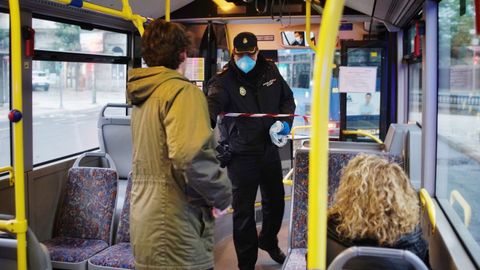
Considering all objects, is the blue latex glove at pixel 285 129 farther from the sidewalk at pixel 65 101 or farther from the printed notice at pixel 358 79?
the sidewalk at pixel 65 101

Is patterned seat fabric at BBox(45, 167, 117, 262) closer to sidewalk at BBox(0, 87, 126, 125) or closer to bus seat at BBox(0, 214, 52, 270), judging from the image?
sidewalk at BBox(0, 87, 126, 125)

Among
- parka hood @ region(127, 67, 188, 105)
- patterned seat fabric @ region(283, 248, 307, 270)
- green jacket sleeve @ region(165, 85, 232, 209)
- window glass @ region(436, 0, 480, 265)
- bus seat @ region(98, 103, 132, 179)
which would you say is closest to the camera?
green jacket sleeve @ region(165, 85, 232, 209)

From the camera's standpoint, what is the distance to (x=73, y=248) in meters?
3.20

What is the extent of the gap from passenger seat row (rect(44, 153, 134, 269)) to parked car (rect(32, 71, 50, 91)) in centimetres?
69

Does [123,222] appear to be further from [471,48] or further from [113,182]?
[471,48]

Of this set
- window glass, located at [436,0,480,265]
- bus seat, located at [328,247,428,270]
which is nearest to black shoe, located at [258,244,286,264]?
window glass, located at [436,0,480,265]

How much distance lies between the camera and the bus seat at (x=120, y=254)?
116 inches

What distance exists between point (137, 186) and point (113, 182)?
1475mm

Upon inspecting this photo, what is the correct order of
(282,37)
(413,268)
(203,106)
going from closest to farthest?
(413,268) → (203,106) → (282,37)

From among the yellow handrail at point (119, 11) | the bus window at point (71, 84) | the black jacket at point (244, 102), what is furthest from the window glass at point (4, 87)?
the black jacket at point (244, 102)

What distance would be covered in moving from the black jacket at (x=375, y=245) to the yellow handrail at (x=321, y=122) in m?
0.67

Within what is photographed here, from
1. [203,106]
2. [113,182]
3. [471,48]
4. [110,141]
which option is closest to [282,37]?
[110,141]

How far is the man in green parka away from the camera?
1.85 meters

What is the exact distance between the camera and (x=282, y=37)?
555 cm
